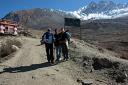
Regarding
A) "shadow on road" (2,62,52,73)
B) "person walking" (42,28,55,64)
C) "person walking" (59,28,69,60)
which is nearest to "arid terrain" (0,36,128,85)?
"shadow on road" (2,62,52,73)

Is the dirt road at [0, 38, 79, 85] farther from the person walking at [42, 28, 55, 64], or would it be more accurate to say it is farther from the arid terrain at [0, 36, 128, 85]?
the person walking at [42, 28, 55, 64]

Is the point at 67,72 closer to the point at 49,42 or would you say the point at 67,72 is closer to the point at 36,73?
the point at 36,73

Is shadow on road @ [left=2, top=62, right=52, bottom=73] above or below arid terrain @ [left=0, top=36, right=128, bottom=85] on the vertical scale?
above

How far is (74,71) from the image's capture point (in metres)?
14.0

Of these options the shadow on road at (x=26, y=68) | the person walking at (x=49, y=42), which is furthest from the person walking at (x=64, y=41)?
the shadow on road at (x=26, y=68)

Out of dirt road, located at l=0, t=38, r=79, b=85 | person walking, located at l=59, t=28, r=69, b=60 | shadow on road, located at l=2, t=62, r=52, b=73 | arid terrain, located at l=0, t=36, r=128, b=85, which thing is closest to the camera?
dirt road, located at l=0, t=38, r=79, b=85

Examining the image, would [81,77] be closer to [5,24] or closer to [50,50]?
[50,50]

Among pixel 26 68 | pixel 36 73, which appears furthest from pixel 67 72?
pixel 26 68

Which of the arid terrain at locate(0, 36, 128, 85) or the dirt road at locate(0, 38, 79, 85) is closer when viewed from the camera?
the dirt road at locate(0, 38, 79, 85)

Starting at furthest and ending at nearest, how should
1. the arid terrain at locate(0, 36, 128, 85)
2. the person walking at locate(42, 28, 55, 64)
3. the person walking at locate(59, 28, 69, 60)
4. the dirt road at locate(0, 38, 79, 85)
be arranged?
the person walking at locate(59, 28, 69, 60), the person walking at locate(42, 28, 55, 64), the arid terrain at locate(0, 36, 128, 85), the dirt road at locate(0, 38, 79, 85)

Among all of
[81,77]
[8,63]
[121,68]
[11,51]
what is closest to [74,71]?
[81,77]

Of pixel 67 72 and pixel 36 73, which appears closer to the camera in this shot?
pixel 36 73

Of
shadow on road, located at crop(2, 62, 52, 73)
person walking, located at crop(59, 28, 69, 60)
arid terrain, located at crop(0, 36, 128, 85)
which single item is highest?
person walking, located at crop(59, 28, 69, 60)

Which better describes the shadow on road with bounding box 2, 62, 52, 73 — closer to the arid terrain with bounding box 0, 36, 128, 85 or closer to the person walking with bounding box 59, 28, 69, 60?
the arid terrain with bounding box 0, 36, 128, 85
